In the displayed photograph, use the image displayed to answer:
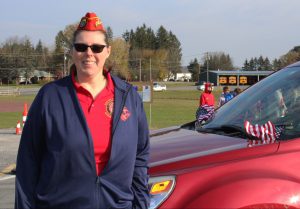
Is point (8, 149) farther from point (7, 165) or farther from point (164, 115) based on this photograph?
point (164, 115)

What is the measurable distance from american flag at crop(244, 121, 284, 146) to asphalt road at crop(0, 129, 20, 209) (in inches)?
150

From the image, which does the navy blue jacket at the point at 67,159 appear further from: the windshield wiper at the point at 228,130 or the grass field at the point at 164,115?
the grass field at the point at 164,115

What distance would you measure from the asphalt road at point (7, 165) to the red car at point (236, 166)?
363 cm

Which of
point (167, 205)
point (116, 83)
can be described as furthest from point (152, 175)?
point (116, 83)

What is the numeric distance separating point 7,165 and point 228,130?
677 cm

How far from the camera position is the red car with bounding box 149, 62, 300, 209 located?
2.53 metres

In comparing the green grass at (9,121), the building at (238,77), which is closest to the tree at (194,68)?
the building at (238,77)

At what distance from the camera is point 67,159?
2221 millimetres

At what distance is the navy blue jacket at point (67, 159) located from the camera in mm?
2230

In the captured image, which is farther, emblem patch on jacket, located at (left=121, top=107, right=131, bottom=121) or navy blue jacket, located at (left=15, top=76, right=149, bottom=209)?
Result: emblem patch on jacket, located at (left=121, top=107, right=131, bottom=121)

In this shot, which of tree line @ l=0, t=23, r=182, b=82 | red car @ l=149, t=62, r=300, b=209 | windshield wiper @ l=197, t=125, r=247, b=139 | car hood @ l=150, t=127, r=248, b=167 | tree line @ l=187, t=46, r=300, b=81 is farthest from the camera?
tree line @ l=187, t=46, r=300, b=81

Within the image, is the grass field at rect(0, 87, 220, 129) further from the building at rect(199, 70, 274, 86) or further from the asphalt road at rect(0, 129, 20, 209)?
the building at rect(199, 70, 274, 86)

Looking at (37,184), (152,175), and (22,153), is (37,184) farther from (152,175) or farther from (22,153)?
(152,175)

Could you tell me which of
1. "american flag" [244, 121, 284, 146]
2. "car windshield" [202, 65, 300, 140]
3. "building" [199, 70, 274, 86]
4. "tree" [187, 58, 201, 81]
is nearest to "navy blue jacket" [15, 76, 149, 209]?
"american flag" [244, 121, 284, 146]
